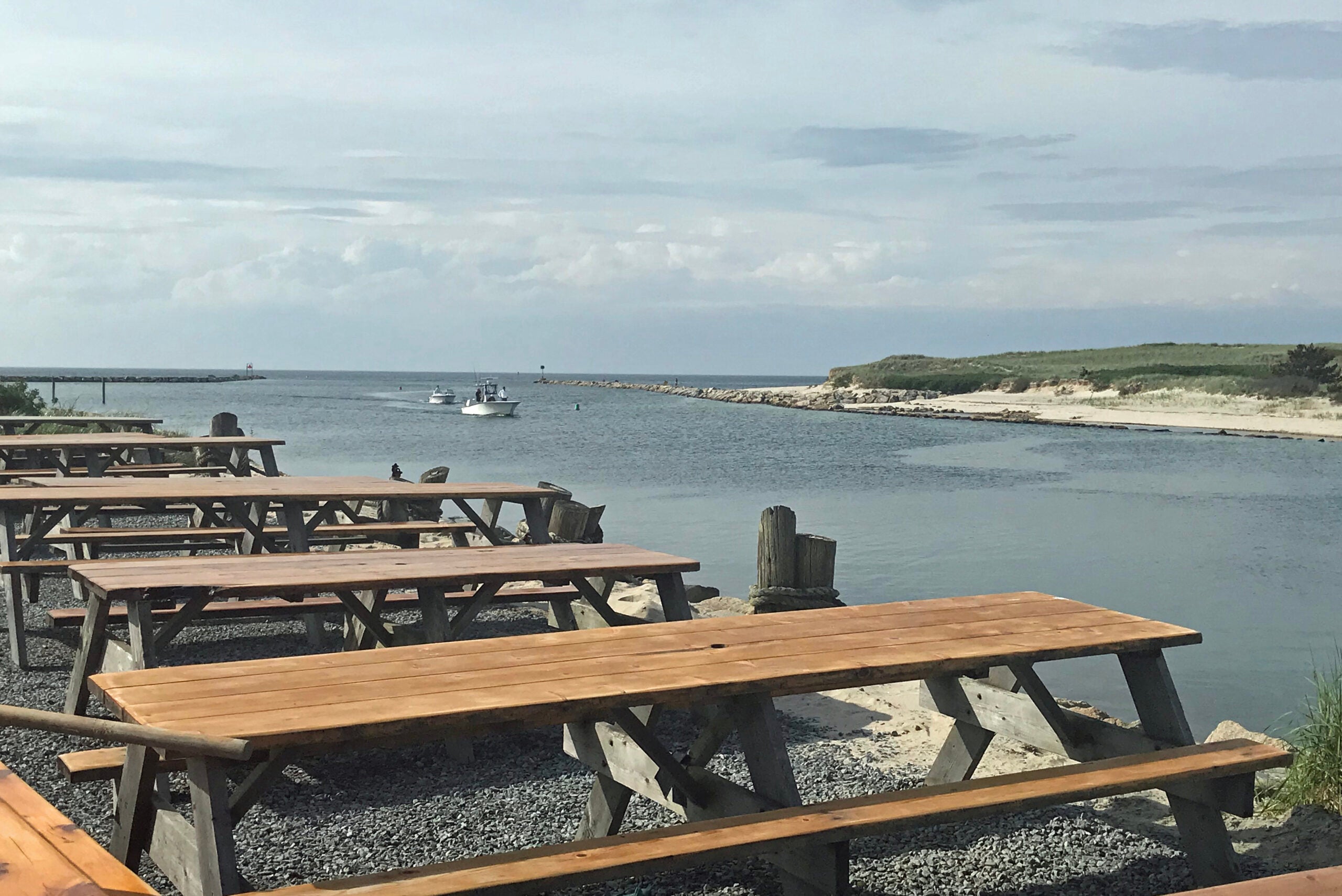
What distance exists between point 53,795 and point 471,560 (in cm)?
185

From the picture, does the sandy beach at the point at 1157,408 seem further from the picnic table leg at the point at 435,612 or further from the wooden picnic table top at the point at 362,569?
the picnic table leg at the point at 435,612

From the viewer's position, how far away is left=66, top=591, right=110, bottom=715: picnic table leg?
471 centimetres

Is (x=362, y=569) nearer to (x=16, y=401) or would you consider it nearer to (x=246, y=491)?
(x=246, y=491)

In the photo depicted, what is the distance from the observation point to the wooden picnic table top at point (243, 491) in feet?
20.4

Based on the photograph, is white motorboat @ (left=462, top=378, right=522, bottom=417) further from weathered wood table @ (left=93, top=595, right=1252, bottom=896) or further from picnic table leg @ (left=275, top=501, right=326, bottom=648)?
weathered wood table @ (left=93, top=595, right=1252, bottom=896)

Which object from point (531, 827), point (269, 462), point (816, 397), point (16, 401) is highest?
point (816, 397)

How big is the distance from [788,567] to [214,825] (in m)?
6.76

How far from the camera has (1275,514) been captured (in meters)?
20.0

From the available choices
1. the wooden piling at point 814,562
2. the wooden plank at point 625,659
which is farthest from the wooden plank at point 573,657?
the wooden piling at point 814,562

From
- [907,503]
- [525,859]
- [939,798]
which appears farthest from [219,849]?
[907,503]

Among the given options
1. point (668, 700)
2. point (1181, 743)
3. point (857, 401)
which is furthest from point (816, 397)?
point (668, 700)

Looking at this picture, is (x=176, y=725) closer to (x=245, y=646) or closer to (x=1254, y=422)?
(x=245, y=646)

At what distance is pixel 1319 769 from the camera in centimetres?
457

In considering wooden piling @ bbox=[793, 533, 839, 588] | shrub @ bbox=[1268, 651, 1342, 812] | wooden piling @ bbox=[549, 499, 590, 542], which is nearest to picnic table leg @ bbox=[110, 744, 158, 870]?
shrub @ bbox=[1268, 651, 1342, 812]
